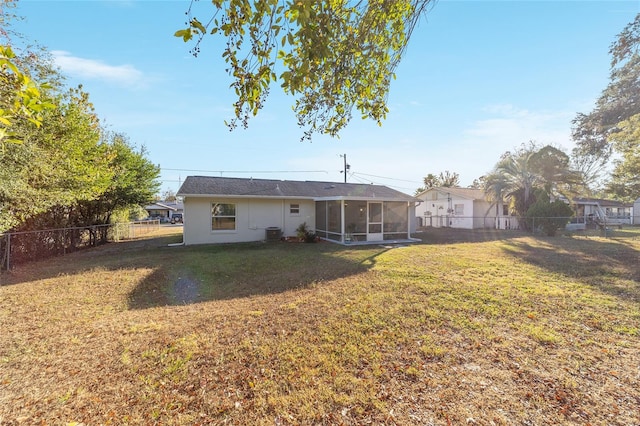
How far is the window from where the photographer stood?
45.1ft

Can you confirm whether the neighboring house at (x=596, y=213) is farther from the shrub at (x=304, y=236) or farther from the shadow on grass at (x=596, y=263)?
the shrub at (x=304, y=236)

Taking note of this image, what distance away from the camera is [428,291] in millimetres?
5852

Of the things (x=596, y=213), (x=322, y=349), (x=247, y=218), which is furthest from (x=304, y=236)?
(x=596, y=213)

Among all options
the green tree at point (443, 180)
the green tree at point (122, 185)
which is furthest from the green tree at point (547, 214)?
the green tree at point (443, 180)

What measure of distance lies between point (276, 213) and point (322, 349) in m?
12.0

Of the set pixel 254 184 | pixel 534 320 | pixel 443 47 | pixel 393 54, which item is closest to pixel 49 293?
pixel 393 54

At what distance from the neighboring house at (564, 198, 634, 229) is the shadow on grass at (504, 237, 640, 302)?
8537mm

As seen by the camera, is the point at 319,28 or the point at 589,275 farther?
the point at 589,275

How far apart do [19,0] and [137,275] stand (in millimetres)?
6204

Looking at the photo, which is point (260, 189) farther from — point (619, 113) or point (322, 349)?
point (619, 113)

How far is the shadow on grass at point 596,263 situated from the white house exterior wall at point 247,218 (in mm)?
10015

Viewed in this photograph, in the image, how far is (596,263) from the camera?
8656mm

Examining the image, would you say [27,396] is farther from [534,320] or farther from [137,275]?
[534,320]

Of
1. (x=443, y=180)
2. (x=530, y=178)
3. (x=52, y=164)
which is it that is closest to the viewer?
(x=52, y=164)
